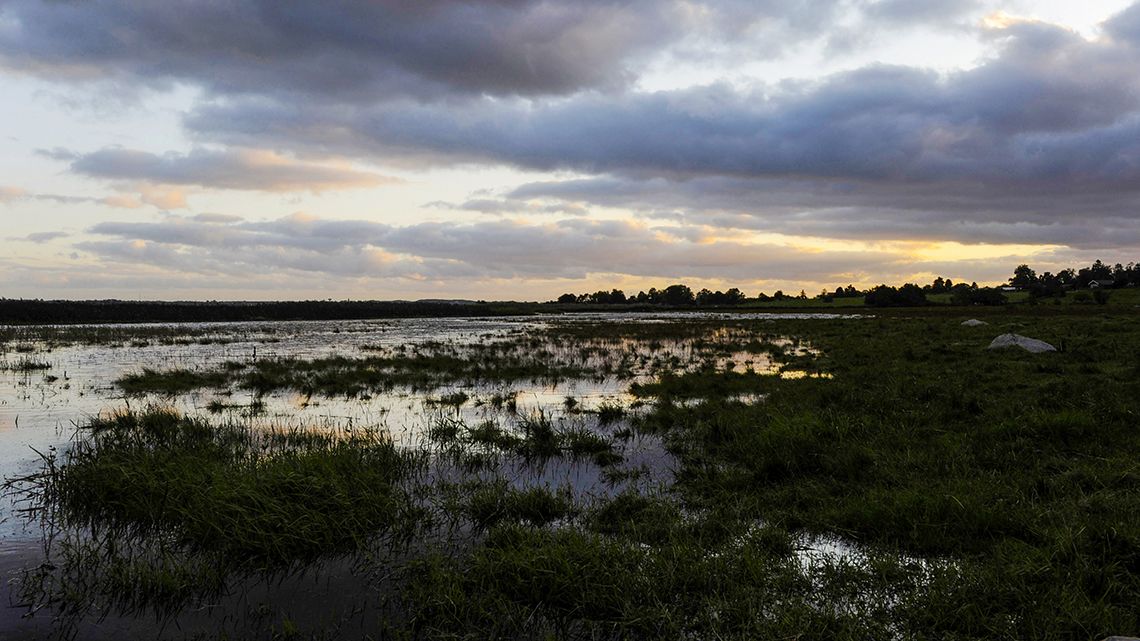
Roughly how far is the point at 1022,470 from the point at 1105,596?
456cm

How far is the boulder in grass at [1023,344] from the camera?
24781 millimetres

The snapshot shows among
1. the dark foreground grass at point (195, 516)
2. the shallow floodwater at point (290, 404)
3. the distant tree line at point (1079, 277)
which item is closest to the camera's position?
the dark foreground grass at point (195, 516)

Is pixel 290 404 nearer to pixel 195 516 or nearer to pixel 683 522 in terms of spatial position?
pixel 195 516

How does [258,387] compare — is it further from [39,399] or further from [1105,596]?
[1105,596]

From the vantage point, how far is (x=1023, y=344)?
25.7m

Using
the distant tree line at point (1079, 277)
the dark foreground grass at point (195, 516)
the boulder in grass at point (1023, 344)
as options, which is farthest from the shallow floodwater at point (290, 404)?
the distant tree line at point (1079, 277)

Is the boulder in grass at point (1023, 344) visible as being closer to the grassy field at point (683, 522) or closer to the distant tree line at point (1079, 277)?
the grassy field at point (683, 522)

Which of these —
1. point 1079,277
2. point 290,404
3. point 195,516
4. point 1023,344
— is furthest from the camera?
point 1079,277

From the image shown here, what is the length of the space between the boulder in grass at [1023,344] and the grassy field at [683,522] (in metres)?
10.9

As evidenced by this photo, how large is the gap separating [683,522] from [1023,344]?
25539 mm

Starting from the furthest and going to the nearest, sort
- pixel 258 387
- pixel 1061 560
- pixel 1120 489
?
pixel 258 387 → pixel 1120 489 → pixel 1061 560

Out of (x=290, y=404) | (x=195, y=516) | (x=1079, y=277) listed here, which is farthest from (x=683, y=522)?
(x=1079, y=277)

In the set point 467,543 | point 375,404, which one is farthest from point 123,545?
point 375,404

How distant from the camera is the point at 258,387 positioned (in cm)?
2236
